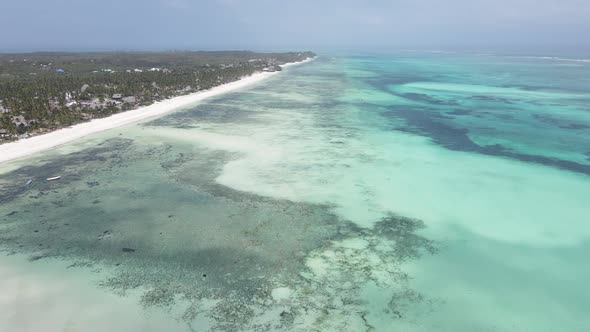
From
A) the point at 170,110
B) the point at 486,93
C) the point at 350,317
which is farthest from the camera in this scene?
the point at 486,93

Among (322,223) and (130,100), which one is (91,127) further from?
(322,223)

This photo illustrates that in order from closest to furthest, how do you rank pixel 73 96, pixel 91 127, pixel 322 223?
1. pixel 322 223
2. pixel 91 127
3. pixel 73 96

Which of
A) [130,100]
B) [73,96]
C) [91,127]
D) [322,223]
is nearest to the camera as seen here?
[322,223]

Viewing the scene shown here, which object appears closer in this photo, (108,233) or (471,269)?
(471,269)

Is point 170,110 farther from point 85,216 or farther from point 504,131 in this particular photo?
point 504,131

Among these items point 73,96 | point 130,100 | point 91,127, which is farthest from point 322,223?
point 73,96

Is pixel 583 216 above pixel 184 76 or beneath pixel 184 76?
beneath

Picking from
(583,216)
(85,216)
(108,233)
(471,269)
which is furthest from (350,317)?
(583,216)
